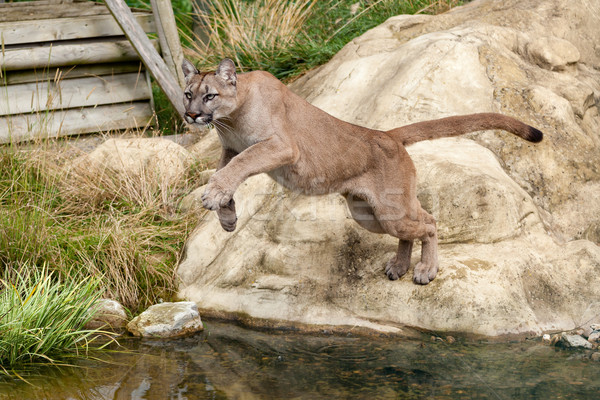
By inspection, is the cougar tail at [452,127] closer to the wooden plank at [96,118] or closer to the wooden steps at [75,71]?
the wooden steps at [75,71]

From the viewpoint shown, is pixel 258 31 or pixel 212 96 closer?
pixel 212 96

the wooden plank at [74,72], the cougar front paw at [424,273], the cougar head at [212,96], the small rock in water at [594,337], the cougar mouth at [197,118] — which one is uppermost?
the cougar head at [212,96]

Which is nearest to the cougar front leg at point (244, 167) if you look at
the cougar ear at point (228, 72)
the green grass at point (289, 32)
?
the cougar ear at point (228, 72)

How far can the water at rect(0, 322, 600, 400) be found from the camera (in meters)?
3.88

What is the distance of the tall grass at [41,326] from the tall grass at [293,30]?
470 centimetres

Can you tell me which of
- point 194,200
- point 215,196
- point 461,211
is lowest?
point 194,200

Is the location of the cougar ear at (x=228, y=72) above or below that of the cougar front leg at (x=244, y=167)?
above

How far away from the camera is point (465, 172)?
5309 millimetres

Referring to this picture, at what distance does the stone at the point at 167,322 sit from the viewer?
4887 millimetres

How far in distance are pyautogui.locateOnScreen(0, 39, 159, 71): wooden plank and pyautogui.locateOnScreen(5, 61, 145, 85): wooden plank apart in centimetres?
10

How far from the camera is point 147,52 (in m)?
8.20

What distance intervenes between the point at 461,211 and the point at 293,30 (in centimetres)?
480

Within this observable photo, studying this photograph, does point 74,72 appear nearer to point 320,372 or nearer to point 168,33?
point 168,33

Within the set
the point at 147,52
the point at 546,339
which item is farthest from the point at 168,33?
the point at 546,339
